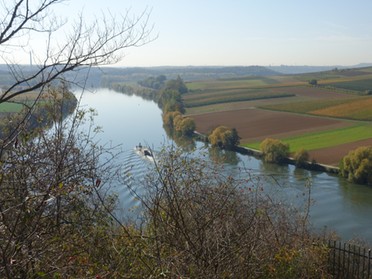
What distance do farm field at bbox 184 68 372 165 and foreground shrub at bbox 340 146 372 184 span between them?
203 centimetres

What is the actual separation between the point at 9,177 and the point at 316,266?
3.46 metres

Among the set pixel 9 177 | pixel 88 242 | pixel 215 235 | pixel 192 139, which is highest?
pixel 9 177

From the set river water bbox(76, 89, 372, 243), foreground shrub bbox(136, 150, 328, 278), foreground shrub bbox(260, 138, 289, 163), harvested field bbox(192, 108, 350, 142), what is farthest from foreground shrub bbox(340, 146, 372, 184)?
foreground shrub bbox(136, 150, 328, 278)

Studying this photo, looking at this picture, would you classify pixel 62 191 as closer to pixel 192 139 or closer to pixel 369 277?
pixel 369 277

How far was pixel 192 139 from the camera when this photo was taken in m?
39.1

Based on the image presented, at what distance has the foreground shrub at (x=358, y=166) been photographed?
82.6 feet

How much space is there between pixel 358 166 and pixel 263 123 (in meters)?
16.8

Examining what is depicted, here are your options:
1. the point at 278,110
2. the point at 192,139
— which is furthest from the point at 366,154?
the point at 278,110

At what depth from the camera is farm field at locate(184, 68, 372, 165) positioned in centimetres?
3394

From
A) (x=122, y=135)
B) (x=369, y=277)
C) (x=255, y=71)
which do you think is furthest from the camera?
(x=255, y=71)

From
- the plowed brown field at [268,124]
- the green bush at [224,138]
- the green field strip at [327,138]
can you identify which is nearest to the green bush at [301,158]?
the plowed brown field at [268,124]

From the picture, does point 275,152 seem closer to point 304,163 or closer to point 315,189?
point 304,163

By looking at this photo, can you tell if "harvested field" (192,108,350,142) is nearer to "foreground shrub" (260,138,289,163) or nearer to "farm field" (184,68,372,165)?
"farm field" (184,68,372,165)

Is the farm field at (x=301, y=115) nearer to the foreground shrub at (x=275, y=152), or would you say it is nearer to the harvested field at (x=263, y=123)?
the harvested field at (x=263, y=123)
